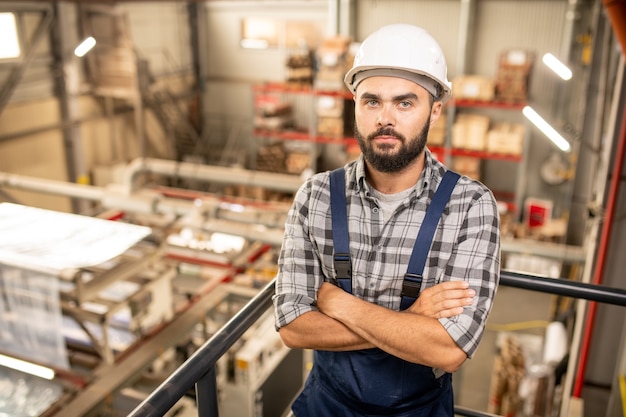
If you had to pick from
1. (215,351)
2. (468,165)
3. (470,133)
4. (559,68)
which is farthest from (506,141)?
(215,351)

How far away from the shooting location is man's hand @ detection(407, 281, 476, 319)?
1.86m

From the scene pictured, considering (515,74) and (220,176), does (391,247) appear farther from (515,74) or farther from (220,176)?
(515,74)

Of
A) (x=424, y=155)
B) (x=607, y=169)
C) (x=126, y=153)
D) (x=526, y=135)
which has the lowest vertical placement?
(x=126, y=153)

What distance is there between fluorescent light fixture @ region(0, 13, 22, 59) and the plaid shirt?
10637mm

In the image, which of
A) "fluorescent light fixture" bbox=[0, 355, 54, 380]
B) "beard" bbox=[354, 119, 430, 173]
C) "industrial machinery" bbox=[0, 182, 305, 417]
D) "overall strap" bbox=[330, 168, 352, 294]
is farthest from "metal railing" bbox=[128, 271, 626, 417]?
"fluorescent light fixture" bbox=[0, 355, 54, 380]

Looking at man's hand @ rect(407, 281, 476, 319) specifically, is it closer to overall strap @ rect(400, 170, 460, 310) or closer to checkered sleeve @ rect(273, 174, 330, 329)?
overall strap @ rect(400, 170, 460, 310)

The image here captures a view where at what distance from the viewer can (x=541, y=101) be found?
1249 centimetres

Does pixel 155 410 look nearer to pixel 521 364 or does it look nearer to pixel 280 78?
pixel 521 364

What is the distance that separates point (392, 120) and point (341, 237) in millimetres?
473

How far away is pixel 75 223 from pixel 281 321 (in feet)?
12.5

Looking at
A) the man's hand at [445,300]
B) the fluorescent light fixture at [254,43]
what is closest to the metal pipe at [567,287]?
the man's hand at [445,300]

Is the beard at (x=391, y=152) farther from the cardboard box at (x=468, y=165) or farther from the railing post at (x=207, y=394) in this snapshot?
the cardboard box at (x=468, y=165)

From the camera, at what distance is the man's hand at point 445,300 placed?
73.2 inches

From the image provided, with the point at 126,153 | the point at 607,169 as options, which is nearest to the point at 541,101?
the point at 607,169
